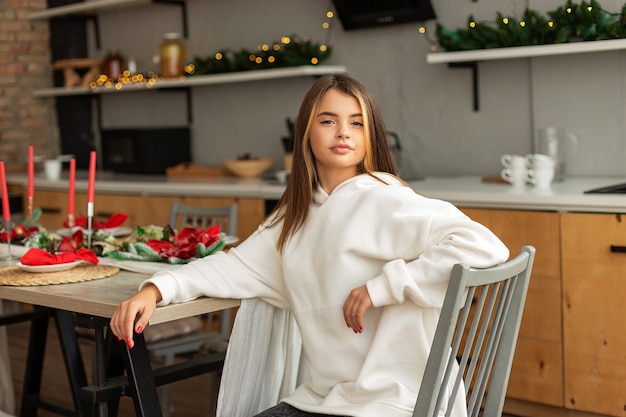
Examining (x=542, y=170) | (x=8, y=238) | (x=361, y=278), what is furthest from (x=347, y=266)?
(x=542, y=170)

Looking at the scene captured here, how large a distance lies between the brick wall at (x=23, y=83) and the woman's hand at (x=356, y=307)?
4.41 metres

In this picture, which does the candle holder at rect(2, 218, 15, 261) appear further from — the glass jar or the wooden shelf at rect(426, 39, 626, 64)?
the glass jar

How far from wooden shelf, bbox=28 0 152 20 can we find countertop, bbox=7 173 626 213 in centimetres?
102

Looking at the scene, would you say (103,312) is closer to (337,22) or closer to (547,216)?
(547,216)

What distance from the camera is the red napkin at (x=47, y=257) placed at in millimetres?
2230

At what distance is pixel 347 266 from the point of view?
1792mm

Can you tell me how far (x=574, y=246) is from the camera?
296 cm

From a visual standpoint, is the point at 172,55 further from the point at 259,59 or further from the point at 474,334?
the point at 474,334

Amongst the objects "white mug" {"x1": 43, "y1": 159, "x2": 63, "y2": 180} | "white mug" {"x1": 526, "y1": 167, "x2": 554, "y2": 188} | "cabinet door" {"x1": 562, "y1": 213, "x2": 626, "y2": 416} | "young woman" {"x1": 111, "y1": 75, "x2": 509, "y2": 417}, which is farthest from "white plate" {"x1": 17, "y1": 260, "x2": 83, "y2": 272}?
"white mug" {"x1": 43, "y1": 159, "x2": 63, "y2": 180}

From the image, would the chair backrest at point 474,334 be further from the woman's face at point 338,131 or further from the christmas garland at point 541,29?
the christmas garland at point 541,29

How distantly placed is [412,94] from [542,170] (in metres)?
1.04

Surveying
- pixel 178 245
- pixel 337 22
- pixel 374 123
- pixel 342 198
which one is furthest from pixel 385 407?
pixel 337 22

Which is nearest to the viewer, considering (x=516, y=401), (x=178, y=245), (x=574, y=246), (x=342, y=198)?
(x=342, y=198)

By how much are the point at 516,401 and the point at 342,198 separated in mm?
1708
